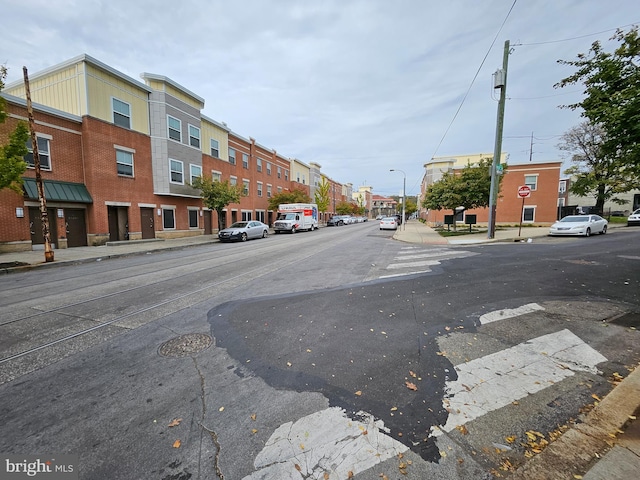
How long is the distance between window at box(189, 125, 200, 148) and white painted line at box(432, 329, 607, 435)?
2541cm

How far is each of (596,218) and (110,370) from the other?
26468 millimetres

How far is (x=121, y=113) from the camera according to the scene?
18.1 metres

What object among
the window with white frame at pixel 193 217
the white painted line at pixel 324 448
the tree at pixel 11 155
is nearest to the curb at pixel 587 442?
the white painted line at pixel 324 448

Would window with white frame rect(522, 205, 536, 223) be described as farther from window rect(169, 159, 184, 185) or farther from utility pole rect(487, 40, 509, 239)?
window rect(169, 159, 184, 185)

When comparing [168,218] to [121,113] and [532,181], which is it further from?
[532,181]

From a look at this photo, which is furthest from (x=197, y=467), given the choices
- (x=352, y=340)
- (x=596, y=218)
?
(x=596, y=218)

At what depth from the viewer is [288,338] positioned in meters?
4.12

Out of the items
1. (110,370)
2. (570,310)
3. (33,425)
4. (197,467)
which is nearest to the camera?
(197,467)

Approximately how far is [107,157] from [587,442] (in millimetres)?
22461

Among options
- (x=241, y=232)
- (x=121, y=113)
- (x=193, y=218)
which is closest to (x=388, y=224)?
(x=241, y=232)

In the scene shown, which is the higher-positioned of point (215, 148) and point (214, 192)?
point (215, 148)

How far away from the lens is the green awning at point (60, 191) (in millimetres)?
13707

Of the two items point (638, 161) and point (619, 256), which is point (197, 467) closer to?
point (638, 161)

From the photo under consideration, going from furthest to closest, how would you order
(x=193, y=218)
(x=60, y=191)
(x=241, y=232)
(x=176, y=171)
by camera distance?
1. (x=193, y=218)
2. (x=176, y=171)
3. (x=241, y=232)
4. (x=60, y=191)
